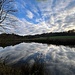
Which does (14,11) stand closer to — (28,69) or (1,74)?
(28,69)

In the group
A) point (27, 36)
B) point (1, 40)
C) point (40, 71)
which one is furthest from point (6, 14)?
point (27, 36)

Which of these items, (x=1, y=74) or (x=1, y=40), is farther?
(x=1, y=40)

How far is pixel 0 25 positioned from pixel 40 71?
320 inches

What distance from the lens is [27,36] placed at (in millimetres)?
159250

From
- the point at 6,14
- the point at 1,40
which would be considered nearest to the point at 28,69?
the point at 1,40

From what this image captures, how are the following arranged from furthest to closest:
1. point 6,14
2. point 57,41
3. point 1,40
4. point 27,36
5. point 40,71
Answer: point 27,36, point 57,41, point 6,14, point 1,40, point 40,71

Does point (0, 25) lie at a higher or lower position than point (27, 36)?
higher

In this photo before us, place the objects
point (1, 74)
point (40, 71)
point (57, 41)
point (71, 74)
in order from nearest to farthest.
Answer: point (1, 74) < point (40, 71) < point (71, 74) < point (57, 41)

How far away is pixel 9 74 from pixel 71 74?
683cm

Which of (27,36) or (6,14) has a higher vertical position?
(6,14)

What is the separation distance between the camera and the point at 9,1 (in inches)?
826

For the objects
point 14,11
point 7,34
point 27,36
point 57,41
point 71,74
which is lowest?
point 27,36

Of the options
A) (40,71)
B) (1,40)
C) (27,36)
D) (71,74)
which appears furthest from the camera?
(27,36)

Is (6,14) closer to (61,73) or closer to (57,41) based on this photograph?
(61,73)
